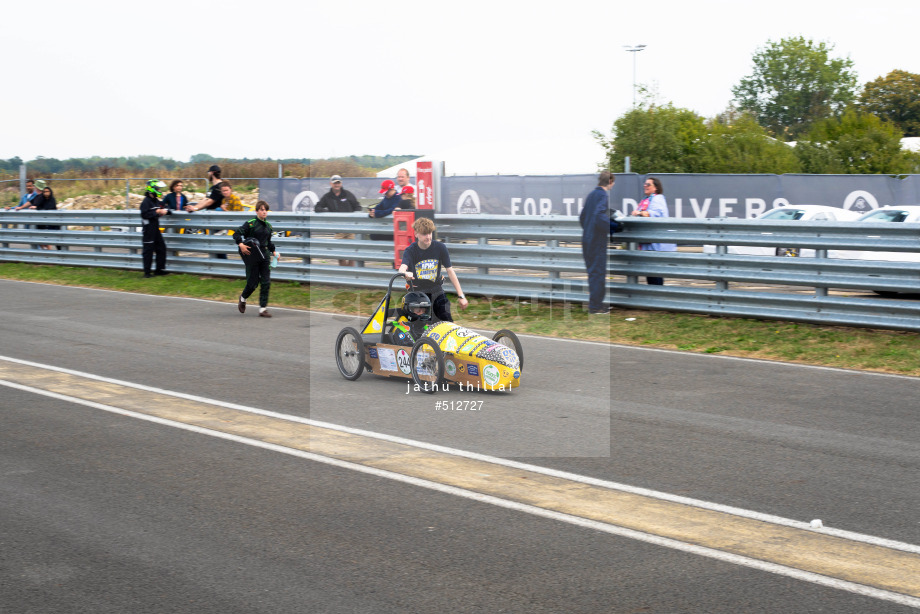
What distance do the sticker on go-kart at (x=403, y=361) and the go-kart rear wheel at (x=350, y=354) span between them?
0.46 m

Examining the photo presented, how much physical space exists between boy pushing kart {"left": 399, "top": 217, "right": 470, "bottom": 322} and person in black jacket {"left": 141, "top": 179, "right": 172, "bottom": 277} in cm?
1164

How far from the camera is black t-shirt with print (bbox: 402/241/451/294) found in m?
10.1

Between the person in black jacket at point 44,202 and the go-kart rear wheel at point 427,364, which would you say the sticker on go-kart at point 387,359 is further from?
the person in black jacket at point 44,202

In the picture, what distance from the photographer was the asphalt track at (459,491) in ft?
15.3

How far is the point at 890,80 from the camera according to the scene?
92.5 meters

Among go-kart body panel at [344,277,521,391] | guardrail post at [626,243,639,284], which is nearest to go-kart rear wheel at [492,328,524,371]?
go-kart body panel at [344,277,521,391]

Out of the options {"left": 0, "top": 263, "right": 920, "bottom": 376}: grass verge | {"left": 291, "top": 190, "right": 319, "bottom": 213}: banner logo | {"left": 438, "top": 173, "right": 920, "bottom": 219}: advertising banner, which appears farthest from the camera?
{"left": 291, "top": 190, "right": 319, "bottom": 213}: banner logo

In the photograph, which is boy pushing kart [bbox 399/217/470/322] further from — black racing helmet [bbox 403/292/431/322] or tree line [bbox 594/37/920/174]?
tree line [bbox 594/37/920/174]

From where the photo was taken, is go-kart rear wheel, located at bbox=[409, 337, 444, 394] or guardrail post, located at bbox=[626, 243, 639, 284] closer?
go-kart rear wheel, located at bbox=[409, 337, 444, 394]

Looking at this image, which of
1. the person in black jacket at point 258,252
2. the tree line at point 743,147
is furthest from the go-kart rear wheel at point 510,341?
the tree line at point 743,147

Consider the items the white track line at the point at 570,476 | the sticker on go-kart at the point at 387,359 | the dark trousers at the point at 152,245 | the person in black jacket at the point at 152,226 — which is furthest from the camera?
the dark trousers at the point at 152,245

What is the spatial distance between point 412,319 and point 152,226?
40.3 feet

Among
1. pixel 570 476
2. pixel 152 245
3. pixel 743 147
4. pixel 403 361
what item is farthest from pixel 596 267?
pixel 743 147

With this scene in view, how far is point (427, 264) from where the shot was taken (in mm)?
10125
